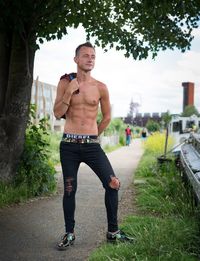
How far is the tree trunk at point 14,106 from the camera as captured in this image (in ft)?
25.1

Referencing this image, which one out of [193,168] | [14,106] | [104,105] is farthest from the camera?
[14,106]

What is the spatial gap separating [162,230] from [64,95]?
5.80 feet

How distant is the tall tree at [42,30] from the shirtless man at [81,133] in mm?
2562

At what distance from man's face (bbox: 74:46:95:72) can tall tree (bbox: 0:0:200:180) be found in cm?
250

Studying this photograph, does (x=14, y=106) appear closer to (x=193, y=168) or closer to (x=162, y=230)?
(x=193, y=168)

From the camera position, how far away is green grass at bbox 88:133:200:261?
4359 mm

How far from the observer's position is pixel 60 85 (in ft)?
16.0

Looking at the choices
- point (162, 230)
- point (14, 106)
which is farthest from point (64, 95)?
point (14, 106)

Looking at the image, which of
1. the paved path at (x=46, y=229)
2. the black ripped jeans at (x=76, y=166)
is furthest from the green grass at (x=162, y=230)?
the black ripped jeans at (x=76, y=166)

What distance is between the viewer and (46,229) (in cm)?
578

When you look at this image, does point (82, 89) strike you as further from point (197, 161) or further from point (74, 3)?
point (74, 3)

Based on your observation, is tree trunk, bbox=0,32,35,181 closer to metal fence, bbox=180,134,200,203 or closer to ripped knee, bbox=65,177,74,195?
metal fence, bbox=180,134,200,203

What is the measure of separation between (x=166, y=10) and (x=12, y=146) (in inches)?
153

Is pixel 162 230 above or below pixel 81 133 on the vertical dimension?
below
